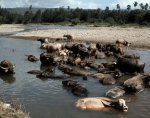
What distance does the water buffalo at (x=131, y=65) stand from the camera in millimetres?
15117

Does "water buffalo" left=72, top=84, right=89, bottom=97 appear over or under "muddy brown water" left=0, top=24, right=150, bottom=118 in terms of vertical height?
over

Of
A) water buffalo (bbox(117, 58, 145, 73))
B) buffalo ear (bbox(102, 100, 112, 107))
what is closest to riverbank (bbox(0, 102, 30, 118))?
buffalo ear (bbox(102, 100, 112, 107))

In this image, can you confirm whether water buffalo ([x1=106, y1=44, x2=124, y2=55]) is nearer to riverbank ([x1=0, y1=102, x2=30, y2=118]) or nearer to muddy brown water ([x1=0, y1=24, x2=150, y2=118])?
muddy brown water ([x1=0, y1=24, x2=150, y2=118])

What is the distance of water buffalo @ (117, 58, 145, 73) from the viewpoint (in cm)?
1512

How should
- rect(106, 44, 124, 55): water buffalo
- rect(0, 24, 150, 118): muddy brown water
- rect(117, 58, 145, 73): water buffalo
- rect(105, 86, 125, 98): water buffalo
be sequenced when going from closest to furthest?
1. rect(0, 24, 150, 118): muddy brown water
2. rect(105, 86, 125, 98): water buffalo
3. rect(117, 58, 145, 73): water buffalo
4. rect(106, 44, 124, 55): water buffalo

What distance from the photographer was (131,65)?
15.2 metres

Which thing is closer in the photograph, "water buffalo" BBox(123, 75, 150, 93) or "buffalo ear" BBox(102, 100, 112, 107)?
"buffalo ear" BBox(102, 100, 112, 107)

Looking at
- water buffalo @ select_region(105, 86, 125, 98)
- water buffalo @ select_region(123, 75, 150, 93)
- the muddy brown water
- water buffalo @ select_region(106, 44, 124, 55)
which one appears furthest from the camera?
water buffalo @ select_region(106, 44, 124, 55)

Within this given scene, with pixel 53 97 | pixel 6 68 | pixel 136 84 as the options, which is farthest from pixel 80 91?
pixel 6 68

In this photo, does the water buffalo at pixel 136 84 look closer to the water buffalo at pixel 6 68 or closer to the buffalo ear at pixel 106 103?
the buffalo ear at pixel 106 103

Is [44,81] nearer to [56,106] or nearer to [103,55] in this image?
[56,106]

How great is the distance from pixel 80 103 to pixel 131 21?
76761mm

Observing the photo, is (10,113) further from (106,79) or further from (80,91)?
(106,79)

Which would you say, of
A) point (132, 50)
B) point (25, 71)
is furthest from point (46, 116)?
point (132, 50)
